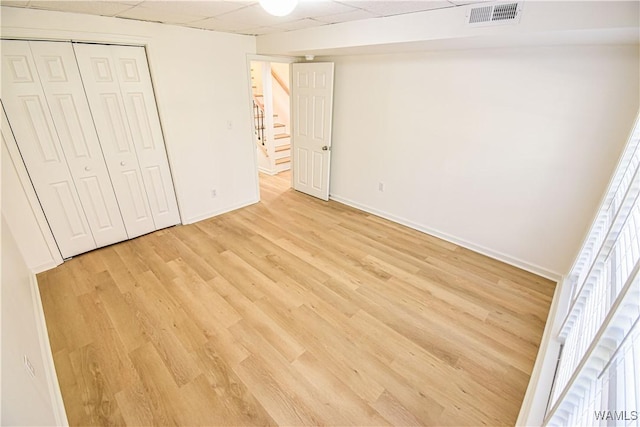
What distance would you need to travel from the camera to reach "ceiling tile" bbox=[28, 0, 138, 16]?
2.23 meters

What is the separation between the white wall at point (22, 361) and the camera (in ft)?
3.58

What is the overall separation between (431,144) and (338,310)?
86.9 inches

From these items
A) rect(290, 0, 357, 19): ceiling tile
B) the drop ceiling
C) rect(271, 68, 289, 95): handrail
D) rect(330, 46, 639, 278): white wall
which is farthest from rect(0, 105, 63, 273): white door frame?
rect(271, 68, 289, 95): handrail

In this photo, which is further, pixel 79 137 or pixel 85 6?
pixel 79 137

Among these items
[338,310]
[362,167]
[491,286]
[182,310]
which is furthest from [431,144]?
[182,310]

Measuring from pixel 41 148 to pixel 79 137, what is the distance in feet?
1.01

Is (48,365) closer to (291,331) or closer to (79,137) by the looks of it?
(291,331)

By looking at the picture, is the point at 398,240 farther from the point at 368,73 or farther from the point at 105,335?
the point at 105,335

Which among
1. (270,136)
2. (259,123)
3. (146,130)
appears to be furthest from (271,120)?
(146,130)

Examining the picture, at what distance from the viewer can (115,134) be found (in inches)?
119

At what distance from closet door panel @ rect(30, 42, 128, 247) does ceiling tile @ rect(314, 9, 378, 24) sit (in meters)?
2.38

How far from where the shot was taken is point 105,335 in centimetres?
209

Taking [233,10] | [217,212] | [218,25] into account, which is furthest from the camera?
[217,212]

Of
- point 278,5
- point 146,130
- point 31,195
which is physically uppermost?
point 278,5
